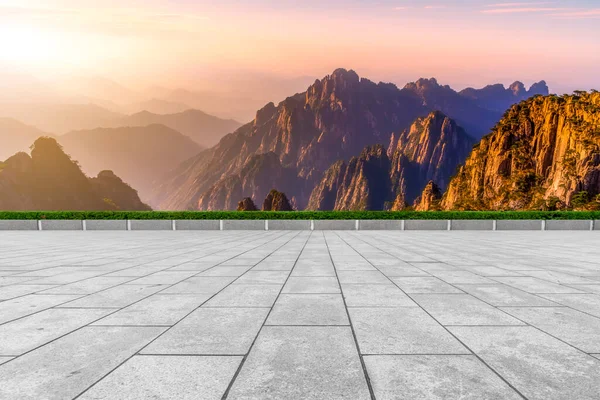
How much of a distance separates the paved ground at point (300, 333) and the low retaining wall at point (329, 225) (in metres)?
17.5

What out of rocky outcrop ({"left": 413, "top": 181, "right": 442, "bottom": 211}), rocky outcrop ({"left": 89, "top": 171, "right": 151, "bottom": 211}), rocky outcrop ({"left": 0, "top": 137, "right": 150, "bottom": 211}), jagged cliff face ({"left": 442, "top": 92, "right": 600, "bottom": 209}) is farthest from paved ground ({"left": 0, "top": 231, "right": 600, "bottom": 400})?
rocky outcrop ({"left": 89, "top": 171, "right": 151, "bottom": 211})

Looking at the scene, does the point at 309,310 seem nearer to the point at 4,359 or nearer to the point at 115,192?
the point at 4,359

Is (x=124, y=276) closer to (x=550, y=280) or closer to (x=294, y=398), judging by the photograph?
(x=294, y=398)

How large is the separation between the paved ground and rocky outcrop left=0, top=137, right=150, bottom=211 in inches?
5779

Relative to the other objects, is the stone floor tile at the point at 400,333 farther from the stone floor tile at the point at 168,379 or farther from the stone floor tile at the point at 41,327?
the stone floor tile at the point at 41,327

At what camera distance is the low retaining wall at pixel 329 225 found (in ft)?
91.2

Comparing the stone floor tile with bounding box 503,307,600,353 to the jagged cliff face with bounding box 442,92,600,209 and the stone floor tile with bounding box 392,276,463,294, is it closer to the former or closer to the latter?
the stone floor tile with bounding box 392,276,463,294

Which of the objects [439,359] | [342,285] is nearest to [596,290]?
[342,285]

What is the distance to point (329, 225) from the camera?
2848cm

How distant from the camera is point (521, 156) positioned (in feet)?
386

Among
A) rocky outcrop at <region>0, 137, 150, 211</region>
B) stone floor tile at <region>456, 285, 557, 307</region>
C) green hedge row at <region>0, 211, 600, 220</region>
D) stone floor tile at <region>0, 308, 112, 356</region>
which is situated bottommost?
stone floor tile at <region>0, 308, 112, 356</region>

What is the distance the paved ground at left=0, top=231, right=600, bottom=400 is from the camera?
11.9ft

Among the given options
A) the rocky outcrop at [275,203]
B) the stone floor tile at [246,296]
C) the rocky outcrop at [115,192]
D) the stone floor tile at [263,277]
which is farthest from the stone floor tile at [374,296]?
the rocky outcrop at [115,192]

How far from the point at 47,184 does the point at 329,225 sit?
14850 centimetres
